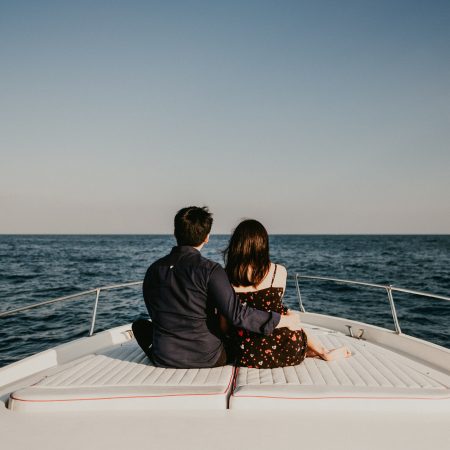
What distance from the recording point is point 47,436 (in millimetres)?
1897

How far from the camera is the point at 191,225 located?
96.5 inches

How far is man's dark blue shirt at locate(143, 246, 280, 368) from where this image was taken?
92.8 inches

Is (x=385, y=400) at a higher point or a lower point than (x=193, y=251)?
lower

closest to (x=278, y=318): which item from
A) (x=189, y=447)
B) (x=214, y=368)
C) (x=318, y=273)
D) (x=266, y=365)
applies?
(x=266, y=365)

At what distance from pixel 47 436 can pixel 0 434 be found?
26 cm

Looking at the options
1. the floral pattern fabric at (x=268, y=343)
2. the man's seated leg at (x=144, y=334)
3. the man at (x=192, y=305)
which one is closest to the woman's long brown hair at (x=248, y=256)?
the floral pattern fabric at (x=268, y=343)

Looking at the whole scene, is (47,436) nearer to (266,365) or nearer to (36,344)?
(266,365)

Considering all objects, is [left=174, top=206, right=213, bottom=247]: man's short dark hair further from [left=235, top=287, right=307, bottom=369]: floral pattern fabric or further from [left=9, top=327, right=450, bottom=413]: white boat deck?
[left=9, top=327, right=450, bottom=413]: white boat deck

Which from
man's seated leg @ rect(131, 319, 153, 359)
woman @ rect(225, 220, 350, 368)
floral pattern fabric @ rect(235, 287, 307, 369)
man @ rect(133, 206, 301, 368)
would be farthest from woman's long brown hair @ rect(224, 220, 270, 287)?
man's seated leg @ rect(131, 319, 153, 359)

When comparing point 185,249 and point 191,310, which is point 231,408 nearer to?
point 191,310

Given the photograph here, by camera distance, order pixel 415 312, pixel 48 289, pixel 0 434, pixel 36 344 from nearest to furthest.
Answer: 1. pixel 0 434
2. pixel 36 344
3. pixel 415 312
4. pixel 48 289

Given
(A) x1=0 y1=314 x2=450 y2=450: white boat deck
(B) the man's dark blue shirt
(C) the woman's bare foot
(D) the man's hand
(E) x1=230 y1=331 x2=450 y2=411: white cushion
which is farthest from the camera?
(C) the woman's bare foot

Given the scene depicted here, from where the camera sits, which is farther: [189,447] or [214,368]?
[214,368]

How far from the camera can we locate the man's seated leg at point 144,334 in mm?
2744
